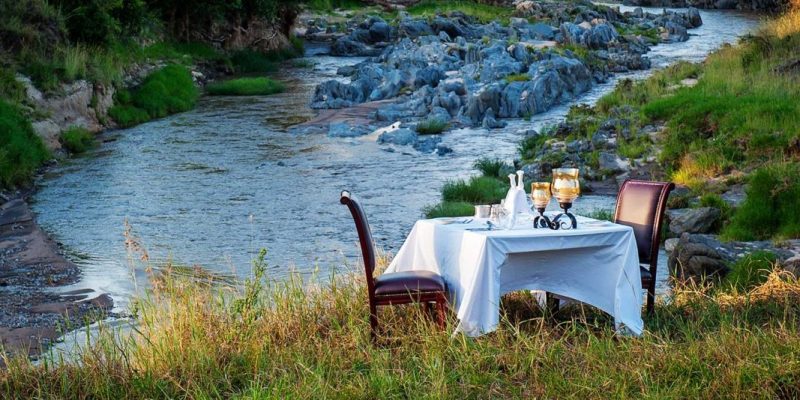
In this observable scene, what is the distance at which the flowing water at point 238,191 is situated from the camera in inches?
512

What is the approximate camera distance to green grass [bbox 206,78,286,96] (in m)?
30.6

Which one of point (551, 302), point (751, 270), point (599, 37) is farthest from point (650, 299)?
point (599, 37)

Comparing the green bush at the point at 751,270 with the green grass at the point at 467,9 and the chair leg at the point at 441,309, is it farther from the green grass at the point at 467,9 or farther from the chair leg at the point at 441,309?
the green grass at the point at 467,9

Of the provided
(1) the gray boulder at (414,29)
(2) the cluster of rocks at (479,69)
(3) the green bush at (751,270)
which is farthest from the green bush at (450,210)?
(1) the gray boulder at (414,29)

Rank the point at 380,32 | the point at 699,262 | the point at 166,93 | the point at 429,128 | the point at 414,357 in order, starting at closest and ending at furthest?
the point at 414,357
the point at 699,262
the point at 429,128
the point at 166,93
the point at 380,32

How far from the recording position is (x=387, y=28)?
1902 inches

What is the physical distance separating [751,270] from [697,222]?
3269 mm

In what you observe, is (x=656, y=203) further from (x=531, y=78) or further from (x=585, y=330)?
(x=531, y=78)

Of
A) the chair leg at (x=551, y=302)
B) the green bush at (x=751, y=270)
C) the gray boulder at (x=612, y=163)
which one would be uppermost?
the chair leg at (x=551, y=302)

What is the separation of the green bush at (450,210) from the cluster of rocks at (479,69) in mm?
9309

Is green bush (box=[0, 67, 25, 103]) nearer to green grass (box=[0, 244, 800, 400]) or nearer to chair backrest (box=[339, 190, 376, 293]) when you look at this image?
green grass (box=[0, 244, 800, 400])

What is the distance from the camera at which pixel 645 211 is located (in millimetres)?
8008

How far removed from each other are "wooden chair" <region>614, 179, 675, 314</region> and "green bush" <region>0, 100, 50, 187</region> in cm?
1159

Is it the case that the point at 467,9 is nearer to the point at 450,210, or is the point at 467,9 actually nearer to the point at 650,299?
the point at 450,210
